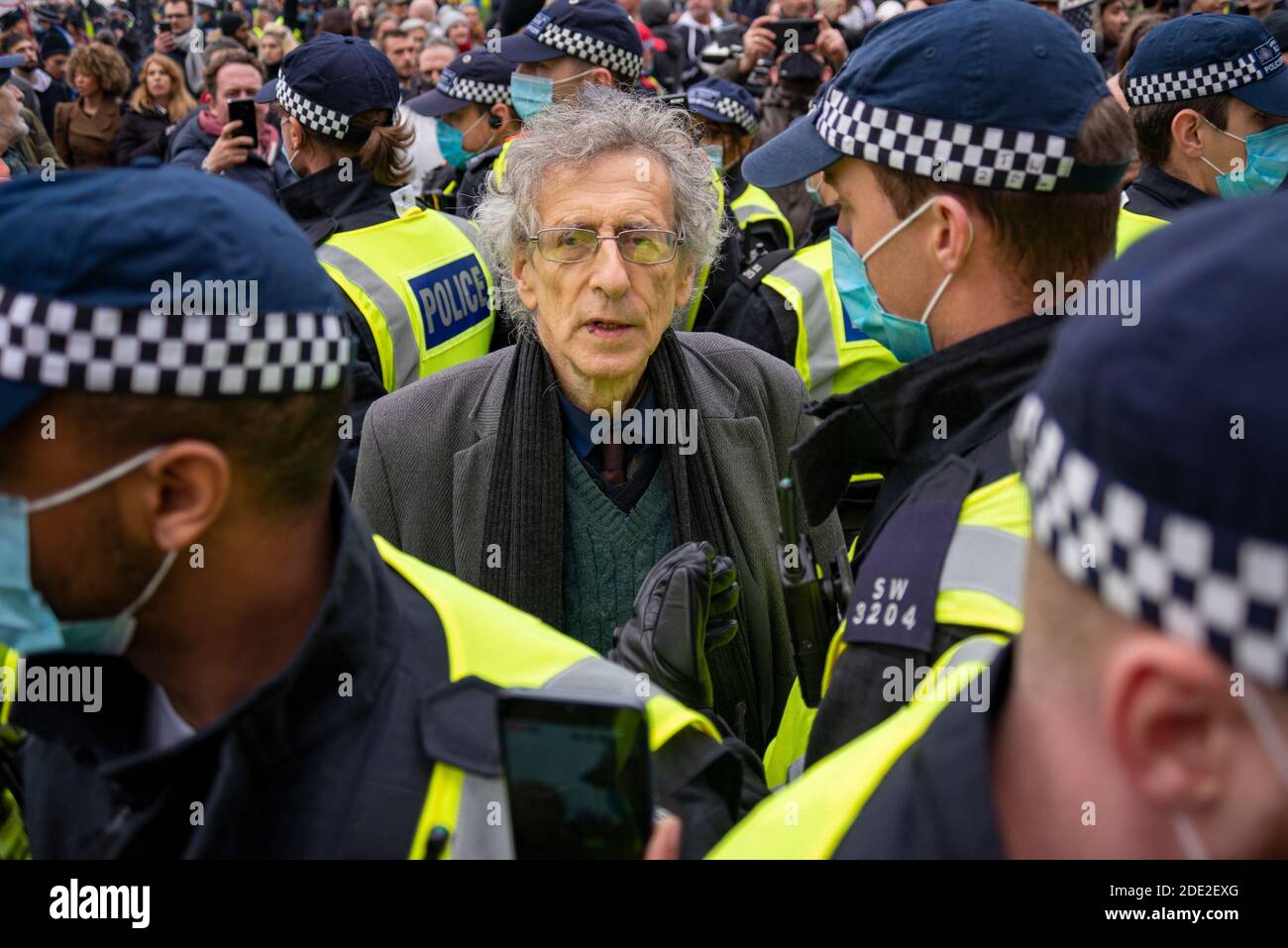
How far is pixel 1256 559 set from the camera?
94cm

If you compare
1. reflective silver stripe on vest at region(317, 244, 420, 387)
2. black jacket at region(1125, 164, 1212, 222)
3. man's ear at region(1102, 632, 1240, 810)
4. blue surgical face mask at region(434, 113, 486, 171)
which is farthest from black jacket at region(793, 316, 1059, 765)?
blue surgical face mask at region(434, 113, 486, 171)

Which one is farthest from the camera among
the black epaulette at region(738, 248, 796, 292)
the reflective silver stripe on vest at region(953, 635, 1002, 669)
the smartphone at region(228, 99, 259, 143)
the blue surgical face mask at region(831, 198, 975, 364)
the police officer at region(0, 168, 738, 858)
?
the smartphone at region(228, 99, 259, 143)

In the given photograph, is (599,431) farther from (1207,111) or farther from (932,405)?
(1207,111)

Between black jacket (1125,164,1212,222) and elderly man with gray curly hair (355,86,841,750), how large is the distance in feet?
7.36

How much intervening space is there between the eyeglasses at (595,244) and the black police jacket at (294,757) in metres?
1.52

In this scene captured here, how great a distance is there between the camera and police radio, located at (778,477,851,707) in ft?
8.00

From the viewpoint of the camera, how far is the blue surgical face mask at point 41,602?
62.4 inches

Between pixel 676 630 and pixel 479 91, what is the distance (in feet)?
16.9

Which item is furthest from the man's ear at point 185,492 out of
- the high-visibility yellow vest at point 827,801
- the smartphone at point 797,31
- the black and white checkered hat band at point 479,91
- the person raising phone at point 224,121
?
the smartphone at point 797,31

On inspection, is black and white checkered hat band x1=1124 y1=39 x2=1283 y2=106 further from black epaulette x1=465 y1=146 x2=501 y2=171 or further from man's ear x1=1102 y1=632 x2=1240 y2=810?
man's ear x1=1102 y1=632 x2=1240 y2=810

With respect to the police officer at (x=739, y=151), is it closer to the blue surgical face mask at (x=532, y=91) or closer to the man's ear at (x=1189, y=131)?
the blue surgical face mask at (x=532, y=91)

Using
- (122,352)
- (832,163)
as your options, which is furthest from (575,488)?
(122,352)

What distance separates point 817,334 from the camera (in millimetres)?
4398

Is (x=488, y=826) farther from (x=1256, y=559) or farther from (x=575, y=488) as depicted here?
(x=575, y=488)
